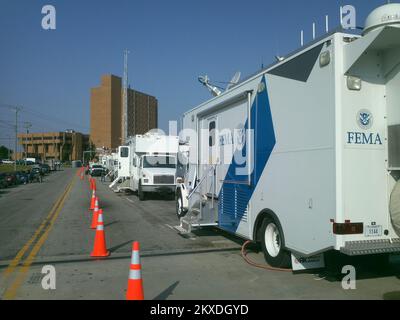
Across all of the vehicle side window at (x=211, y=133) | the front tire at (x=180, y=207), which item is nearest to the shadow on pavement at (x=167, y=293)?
the vehicle side window at (x=211, y=133)

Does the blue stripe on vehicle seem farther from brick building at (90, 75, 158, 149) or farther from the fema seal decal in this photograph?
brick building at (90, 75, 158, 149)

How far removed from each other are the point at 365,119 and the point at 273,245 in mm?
2762

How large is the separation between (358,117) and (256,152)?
246 cm

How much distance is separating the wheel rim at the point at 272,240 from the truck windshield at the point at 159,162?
46.8 ft

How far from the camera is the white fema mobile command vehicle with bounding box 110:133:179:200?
20734 mm

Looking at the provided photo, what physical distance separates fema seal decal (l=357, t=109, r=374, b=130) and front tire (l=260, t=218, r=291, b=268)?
2.18 m

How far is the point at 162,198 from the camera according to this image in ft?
73.7

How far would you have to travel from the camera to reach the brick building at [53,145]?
148 meters

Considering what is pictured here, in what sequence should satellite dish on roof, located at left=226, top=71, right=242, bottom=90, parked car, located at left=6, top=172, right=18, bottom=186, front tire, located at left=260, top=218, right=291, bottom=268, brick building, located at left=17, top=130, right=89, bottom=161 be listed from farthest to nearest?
brick building, located at left=17, top=130, right=89, bottom=161 → parked car, located at left=6, top=172, right=18, bottom=186 → satellite dish on roof, located at left=226, top=71, right=242, bottom=90 → front tire, located at left=260, top=218, right=291, bottom=268

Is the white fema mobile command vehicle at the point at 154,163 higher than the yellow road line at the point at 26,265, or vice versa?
the white fema mobile command vehicle at the point at 154,163

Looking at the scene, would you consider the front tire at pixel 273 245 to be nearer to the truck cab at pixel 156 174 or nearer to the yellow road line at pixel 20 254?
the yellow road line at pixel 20 254

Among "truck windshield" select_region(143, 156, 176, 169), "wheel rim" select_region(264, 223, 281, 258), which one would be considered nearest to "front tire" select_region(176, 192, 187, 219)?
"wheel rim" select_region(264, 223, 281, 258)
